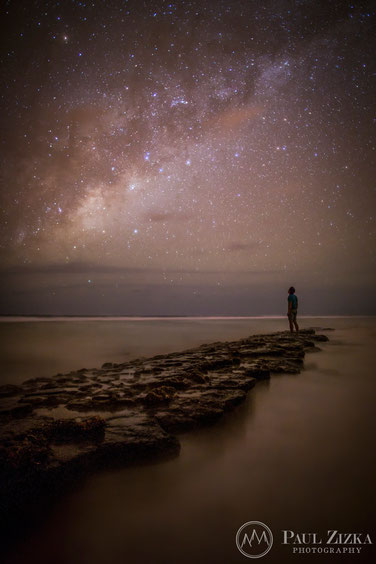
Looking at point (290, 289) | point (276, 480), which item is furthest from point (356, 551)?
point (290, 289)

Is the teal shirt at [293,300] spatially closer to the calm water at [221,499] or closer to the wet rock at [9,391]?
the calm water at [221,499]

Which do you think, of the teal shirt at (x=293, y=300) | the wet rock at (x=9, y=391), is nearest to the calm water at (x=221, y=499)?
the wet rock at (x=9, y=391)

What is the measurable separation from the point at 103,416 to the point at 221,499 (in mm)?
1833

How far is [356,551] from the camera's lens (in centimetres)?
159

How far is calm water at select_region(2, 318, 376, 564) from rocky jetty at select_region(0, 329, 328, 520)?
0.21m

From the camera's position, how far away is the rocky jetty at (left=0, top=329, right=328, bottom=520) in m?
2.07

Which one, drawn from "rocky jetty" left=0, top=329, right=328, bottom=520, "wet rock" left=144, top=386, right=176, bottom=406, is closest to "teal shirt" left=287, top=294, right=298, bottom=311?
"rocky jetty" left=0, top=329, right=328, bottom=520

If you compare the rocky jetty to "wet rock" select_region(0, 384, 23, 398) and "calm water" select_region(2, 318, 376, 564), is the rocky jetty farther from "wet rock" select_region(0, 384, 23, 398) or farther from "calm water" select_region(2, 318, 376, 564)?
"calm water" select_region(2, 318, 376, 564)

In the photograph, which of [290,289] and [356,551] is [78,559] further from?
[290,289]

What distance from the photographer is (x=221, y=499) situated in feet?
6.45

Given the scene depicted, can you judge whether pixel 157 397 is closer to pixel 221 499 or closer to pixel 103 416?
pixel 103 416

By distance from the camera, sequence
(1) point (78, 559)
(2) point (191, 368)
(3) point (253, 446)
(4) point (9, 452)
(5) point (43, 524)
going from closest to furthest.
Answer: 1. (1) point (78, 559)
2. (5) point (43, 524)
3. (4) point (9, 452)
4. (3) point (253, 446)
5. (2) point (191, 368)

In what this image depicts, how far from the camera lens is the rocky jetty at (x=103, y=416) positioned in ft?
6.78

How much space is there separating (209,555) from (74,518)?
843 mm
